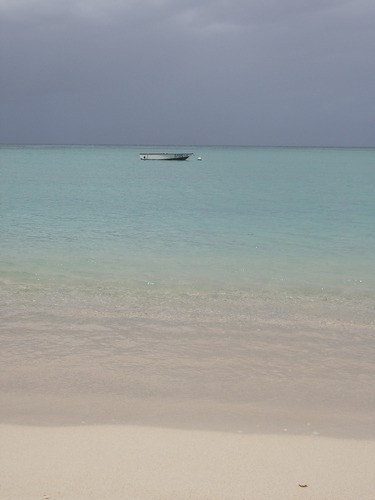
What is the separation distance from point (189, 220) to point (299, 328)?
15568 mm

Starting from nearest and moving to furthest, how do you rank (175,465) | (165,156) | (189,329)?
(175,465), (189,329), (165,156)

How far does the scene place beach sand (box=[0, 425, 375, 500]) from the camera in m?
3.94

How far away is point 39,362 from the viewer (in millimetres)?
6645

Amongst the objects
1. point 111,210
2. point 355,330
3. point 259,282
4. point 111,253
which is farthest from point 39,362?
point 111,210

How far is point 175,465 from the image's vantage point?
4.31 metres

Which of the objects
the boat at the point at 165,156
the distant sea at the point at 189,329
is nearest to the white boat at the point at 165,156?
the boat at the point at 165,156

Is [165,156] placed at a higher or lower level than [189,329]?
higher

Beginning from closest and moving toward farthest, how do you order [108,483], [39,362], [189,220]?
[108,483] < [39,362] < [189,220]

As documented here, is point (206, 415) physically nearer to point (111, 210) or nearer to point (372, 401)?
point (372, 401)

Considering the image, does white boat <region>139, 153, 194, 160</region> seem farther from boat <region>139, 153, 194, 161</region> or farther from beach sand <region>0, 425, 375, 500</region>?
beach sand <region>0, 425, 375, 500</region>

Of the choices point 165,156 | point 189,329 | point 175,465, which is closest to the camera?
point 175,465

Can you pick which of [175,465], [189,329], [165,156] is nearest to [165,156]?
[165,156]

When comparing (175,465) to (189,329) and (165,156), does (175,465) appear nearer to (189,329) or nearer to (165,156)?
(189,329)

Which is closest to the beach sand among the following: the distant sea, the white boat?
the distant sea
